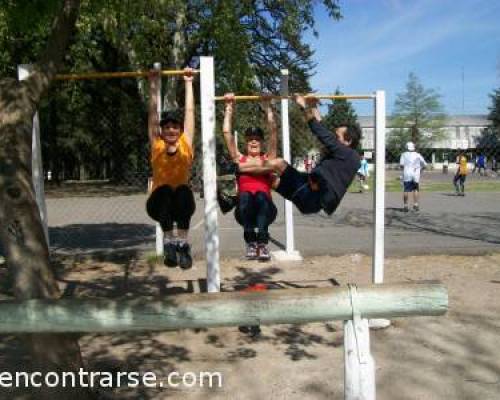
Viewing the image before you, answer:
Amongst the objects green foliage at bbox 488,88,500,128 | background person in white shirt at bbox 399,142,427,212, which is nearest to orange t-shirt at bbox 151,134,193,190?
background person in white shirt at bbox 399,142,427,212

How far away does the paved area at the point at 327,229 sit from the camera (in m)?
9.60

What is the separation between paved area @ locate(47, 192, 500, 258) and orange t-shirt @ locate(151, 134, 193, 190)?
3.79 m

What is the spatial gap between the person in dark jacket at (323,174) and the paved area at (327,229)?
13.5 feet

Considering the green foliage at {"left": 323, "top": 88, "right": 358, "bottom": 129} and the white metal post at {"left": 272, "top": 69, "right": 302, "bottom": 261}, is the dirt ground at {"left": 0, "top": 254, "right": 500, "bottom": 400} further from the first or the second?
the green foliage at {"left": 323, "top": 88, "right": 358, "bottom": 129}

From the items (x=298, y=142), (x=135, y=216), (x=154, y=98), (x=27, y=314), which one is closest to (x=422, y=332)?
(x=154, y=98)

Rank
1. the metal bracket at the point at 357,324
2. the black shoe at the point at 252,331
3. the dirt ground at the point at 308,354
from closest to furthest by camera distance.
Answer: the metal bracket at the point at 357,324
the dirt ground at the point at 308,354
the black shoe at the point at 252,331

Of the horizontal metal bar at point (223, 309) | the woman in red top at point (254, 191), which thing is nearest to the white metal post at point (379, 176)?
the woman in red top at point (254, 191)

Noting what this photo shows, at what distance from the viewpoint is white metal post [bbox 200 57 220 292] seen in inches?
220

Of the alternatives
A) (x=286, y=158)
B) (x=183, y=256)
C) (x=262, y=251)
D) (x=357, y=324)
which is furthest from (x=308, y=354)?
(x=286, y=158)

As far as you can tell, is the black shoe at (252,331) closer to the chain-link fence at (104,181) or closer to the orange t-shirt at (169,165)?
the orange t-shirt at (169,165)

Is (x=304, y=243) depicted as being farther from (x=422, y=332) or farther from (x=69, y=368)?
(x=69, y=368)

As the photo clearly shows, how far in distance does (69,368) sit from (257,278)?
164 inches

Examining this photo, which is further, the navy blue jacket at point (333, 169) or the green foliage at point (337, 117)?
the green foliage at point (337, 117)

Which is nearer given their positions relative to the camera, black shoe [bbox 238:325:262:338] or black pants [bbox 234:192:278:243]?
black shoe [bbox 238:325:262:338]
